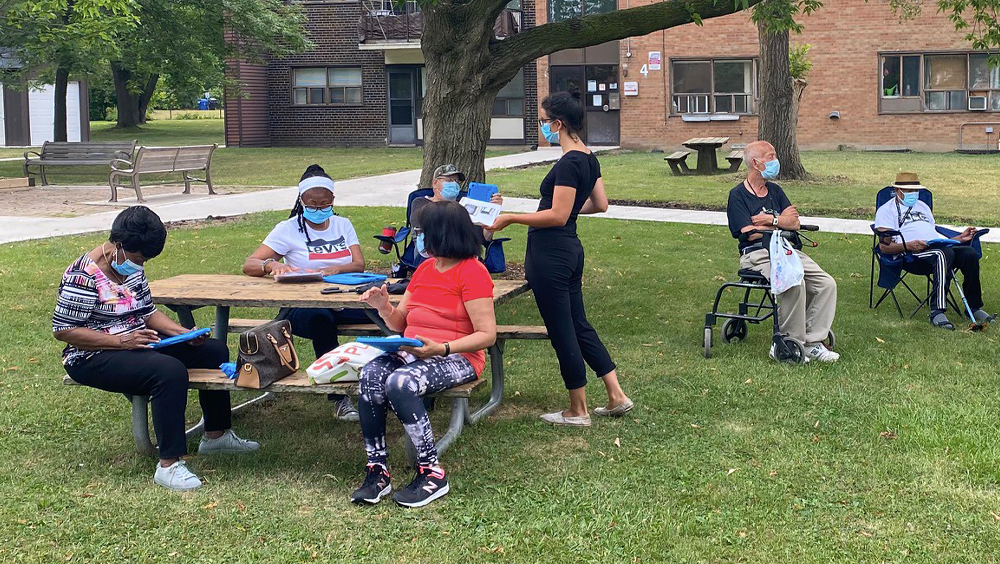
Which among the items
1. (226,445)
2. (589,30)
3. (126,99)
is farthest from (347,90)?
(226,445)

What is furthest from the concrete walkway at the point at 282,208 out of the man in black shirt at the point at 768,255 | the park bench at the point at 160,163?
the man in black shirt at the point at 768,255

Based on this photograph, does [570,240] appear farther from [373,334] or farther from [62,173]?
[62,173]

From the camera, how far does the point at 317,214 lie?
20.2 ft

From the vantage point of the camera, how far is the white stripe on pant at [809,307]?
6.90 metres

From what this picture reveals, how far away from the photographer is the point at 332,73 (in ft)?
112

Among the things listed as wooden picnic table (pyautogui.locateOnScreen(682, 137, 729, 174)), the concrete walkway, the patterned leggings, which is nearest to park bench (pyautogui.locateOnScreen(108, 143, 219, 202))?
the concrete walkway

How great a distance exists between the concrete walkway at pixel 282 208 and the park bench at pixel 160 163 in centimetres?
50

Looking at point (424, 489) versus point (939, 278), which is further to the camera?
point (939, 278)

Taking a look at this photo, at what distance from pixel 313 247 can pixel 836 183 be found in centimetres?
1467

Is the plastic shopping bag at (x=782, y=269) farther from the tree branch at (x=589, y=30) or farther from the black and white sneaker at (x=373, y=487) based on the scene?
the black and white sneaker at (x=373, y=487)

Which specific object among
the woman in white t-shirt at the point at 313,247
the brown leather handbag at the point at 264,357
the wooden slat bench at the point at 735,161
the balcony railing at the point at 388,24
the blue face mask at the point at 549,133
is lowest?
the brown leather handbag at the point at 264,357

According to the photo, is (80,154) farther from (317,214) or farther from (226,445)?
(226,445)

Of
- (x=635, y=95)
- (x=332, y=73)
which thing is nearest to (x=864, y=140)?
(x=635, y=95)

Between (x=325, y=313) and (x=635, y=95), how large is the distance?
84.5 ft
